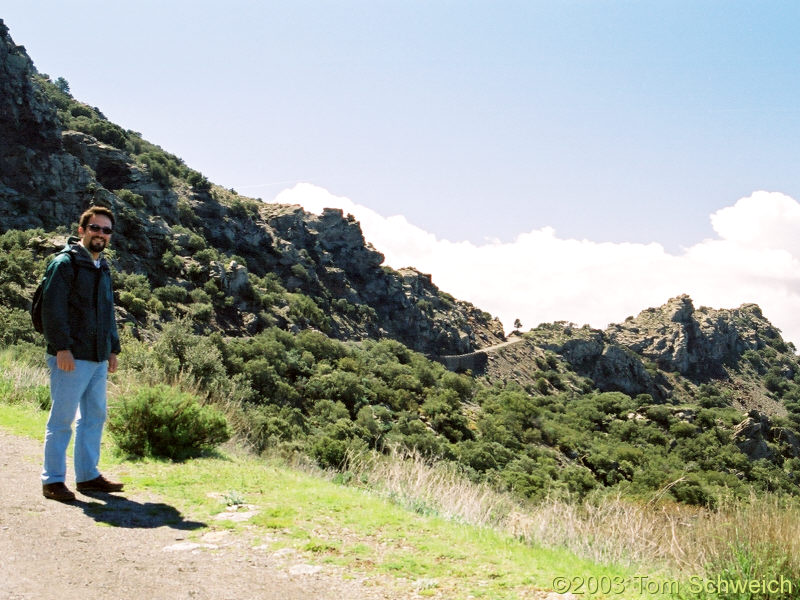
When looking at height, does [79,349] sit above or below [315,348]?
above

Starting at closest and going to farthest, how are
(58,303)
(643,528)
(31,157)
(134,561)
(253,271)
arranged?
(134,561), (58,303), (643,528), (31,157), (253,271)

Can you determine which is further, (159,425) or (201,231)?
(201,231)

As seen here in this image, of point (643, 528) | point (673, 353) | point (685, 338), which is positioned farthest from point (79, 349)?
point (685, 338)

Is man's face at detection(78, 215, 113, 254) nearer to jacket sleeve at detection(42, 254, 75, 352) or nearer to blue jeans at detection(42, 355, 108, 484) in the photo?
jacket sleeve at detection(42, 254, 75, 352)

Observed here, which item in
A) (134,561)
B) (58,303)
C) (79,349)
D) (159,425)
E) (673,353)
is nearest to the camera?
(134,561)

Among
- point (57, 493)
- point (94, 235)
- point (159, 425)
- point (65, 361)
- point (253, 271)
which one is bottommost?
point (57, 493)

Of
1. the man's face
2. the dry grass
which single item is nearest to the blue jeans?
the man's face

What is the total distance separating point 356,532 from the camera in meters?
4.23

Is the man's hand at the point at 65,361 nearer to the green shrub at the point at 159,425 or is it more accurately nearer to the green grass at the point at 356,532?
the green grass at the point at 356,532

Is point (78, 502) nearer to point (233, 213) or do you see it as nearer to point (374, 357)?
point (374, 357)

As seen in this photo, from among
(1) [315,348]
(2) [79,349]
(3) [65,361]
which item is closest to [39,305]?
(2) [79,349]

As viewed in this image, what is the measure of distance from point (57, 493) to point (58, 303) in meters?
1.54

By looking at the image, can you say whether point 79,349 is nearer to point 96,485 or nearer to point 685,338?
point 96,485

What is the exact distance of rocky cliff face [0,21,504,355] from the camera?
39.1 meters
